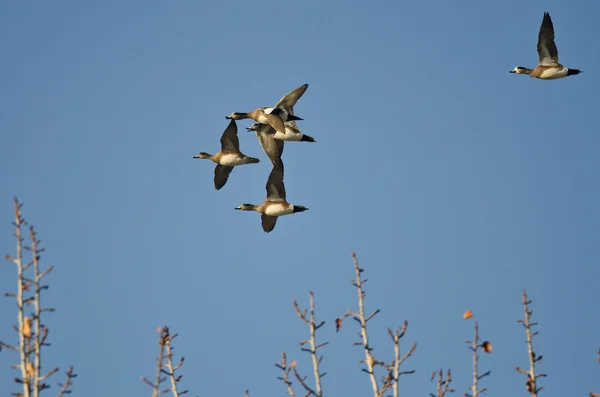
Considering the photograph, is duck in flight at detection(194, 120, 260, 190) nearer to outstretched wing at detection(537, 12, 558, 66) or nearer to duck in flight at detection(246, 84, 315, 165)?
duck in flight at detection(246, 84, 315, 165)

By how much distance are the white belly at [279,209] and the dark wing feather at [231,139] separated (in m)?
3.94

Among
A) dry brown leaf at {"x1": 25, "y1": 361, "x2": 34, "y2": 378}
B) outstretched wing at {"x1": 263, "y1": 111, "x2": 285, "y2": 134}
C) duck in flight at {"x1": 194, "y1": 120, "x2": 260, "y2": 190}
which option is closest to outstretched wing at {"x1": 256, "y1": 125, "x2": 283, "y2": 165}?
duck in flight at {"x1": 194, "y1": 120, "x2": 260, "y2": 190}

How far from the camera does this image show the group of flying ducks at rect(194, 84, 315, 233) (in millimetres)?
41375

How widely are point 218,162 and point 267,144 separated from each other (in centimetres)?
350

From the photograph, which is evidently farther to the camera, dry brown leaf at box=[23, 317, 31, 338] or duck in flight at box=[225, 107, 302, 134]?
duck in flight at box=[225, 107, 302, 134]

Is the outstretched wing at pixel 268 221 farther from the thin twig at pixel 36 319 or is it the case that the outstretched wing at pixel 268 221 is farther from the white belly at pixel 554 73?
the thin twig at pixel 36 319

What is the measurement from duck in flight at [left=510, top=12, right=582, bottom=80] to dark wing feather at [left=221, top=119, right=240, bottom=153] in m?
14.2

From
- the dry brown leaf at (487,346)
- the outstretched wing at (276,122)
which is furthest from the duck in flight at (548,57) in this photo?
the dry brown leaf at (487,346)

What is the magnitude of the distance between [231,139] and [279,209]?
15.2ft

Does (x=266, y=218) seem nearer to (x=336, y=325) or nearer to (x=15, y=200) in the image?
(x=336, y=325)

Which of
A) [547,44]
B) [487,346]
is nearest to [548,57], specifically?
[547,44]

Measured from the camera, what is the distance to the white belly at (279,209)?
41656 mm

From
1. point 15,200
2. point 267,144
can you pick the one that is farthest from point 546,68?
point 15,200

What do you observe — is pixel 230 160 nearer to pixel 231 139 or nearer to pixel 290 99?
pixel 231 139
